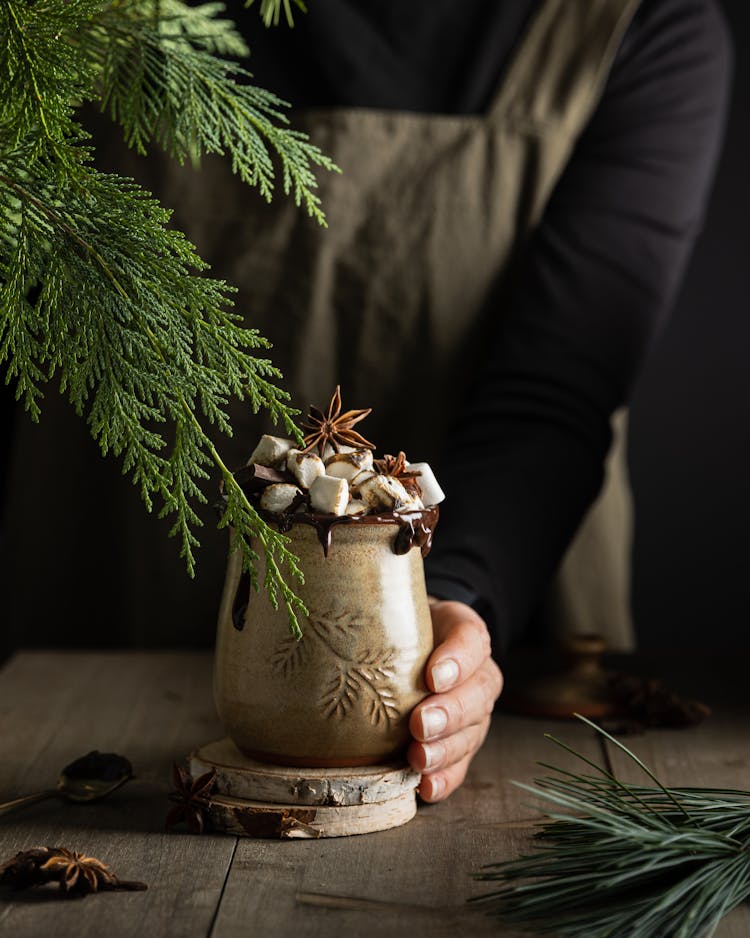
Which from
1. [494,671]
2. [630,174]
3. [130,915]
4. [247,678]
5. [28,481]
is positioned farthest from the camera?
[28,481]

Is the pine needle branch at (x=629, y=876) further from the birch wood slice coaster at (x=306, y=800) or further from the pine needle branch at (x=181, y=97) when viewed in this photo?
the pine needle branch at (x=181, y=97)

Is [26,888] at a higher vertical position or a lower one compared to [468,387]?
lower

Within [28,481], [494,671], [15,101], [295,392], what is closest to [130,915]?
[494,671]

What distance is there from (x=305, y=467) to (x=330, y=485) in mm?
31

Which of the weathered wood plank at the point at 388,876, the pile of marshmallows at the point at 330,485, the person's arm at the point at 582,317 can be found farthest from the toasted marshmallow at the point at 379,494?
the person's arm at the point at 582,317

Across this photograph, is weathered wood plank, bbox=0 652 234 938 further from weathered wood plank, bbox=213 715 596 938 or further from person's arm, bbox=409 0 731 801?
person's arm, bbox=409 0 731 801

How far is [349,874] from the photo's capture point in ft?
2.40

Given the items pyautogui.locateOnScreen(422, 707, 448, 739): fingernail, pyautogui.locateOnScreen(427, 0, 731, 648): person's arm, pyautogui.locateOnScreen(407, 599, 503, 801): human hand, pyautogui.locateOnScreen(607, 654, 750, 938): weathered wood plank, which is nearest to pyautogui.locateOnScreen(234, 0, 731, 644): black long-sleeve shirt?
pyautogui.locateOnScreen(427, 0, 731, 648): person's arm

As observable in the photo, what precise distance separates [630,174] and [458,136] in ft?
0.79

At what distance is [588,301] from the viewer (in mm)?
1482

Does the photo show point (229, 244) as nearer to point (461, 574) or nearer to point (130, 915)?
point (461, 574)

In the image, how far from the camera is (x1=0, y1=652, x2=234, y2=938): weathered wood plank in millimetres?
674

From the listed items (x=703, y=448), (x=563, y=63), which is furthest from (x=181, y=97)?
(x=703, y=448)

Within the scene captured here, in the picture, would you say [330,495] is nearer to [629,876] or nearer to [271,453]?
[271,453]
